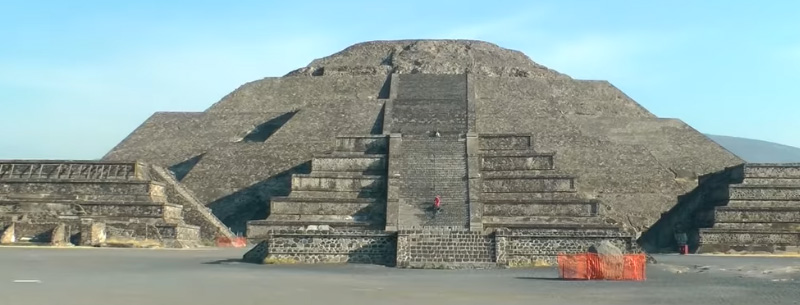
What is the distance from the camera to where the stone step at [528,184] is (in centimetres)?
2706

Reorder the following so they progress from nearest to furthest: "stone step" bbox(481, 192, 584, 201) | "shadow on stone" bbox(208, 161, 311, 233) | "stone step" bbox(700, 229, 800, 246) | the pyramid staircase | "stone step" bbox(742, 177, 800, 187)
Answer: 1. the pyramid staircase
2. "stone step" bbox(700, 229, 800, 246)
3. "stone step" bbox(481, 192, 584, 201)
4. "stone step" bbox(742, 177, 800, 187)
5. "shadow on stone" bbox(208, 161, 311, 233)

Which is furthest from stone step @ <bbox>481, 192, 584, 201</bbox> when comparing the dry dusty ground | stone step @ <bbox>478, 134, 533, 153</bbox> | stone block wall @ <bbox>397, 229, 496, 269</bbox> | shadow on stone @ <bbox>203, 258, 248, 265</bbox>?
shadow on stone @ <bbox>203, 258, 248, 265</bbox>

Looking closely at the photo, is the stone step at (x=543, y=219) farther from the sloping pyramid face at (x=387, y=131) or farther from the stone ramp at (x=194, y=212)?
the stone ramp at (x=194, y=212)

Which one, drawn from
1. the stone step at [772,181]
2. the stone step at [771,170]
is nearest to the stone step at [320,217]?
the stone step at [772,181]

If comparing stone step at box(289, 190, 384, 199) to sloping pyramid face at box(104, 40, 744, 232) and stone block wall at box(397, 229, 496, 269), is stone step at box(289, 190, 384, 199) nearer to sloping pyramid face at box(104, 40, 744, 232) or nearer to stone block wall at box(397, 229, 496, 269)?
sloping pyramid face at box(104, 40, 744, 232)

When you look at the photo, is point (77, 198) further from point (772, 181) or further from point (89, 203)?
point (772, 181)

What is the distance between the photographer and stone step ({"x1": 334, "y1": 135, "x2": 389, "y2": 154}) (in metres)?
30.1

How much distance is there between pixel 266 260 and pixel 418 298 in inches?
355

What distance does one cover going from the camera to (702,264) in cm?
2012

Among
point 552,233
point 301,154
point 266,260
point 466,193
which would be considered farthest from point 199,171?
point 552,233

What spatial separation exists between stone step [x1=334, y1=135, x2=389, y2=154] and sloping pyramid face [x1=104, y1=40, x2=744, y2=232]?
242 centimetres

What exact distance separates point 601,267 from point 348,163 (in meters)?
13.8

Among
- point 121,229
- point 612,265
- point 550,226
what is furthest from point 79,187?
point 612,265

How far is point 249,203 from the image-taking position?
3083cm
